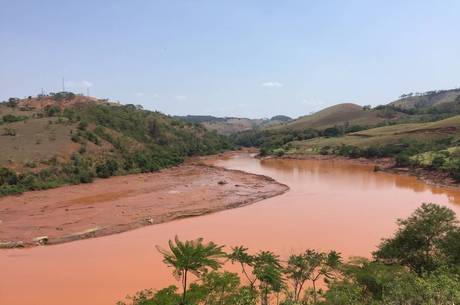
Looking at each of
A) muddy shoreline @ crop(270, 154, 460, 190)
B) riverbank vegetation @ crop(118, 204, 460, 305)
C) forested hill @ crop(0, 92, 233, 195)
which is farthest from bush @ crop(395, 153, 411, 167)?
riverbank vegetation @ crop(118, 204, 460, 305)

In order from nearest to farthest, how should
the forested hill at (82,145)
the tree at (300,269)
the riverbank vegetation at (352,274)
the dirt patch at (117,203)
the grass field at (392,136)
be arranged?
the riverbank vegetation at (352,274) → the tree at (300,269) → the dirt patch at (117,203) → the forested hill at (82,145) → the grass field at (392,136)

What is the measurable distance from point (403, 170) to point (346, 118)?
87657 mm

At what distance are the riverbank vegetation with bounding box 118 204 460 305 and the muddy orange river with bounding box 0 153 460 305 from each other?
7132 mm

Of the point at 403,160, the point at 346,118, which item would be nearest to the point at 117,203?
the point at 403,160

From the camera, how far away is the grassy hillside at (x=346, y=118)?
13125cm

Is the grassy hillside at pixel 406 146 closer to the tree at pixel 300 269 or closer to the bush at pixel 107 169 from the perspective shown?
the tree at pixel 300 269

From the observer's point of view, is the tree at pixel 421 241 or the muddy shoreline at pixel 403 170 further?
the muddy shoreline at pixel 403 170

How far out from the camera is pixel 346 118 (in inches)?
5655

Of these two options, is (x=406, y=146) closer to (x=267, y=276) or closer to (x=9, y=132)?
(x=9, y=132)

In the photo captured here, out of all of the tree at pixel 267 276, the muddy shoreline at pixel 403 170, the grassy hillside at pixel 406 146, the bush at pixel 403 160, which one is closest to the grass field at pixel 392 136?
the grassy hillside at pixel 406 146

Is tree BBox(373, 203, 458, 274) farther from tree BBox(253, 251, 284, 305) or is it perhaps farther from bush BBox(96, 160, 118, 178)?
bush BBox(96, 160, 118, 178)

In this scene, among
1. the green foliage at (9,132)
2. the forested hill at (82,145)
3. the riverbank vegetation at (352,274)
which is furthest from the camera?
the green foliage at (9,132)

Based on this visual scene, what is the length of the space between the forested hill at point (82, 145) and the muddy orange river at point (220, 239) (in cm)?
2218

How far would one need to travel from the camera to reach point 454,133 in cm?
7331
